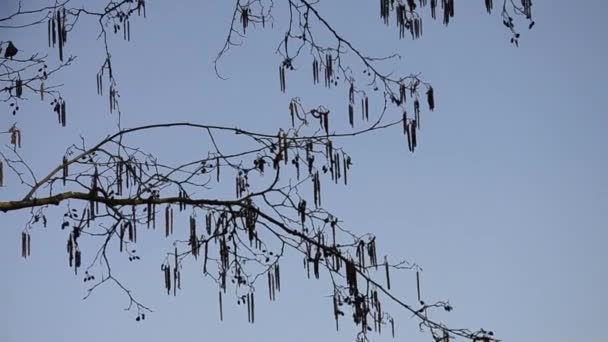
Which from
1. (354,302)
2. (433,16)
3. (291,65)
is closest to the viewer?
(433,16)

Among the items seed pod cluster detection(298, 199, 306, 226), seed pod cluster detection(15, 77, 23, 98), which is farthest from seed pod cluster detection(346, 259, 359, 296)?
seed pod cluster detection(15, 77, 23, 98)

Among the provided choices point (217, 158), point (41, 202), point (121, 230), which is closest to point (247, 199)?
point (217, 158)

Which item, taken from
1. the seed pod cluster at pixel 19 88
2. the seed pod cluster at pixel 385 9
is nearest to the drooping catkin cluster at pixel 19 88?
the seed pod cluster at pixel 19 88

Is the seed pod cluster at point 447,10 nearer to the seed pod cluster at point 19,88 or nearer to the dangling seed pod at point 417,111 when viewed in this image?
the dangling seed pod at point 417,111

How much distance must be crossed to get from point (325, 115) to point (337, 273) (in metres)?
Result: 0.95

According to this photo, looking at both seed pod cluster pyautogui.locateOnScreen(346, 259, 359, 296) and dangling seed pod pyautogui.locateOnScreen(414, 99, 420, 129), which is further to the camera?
dangling seed pod pyautogui.locateOnScreen(414, 99, 420, 129)

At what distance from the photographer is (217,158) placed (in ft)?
23.2

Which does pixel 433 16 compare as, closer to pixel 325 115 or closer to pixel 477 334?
pixel 325 115

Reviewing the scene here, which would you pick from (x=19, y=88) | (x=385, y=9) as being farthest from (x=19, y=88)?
(x=385, y=9)

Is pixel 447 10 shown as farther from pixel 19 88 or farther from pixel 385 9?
pixel 19 88

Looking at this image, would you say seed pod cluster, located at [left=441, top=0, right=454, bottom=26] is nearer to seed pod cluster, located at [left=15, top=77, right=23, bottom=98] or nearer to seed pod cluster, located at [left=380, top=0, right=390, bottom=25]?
seed pod cluster, located at [left=380, top=0, right=390, bottom=25]

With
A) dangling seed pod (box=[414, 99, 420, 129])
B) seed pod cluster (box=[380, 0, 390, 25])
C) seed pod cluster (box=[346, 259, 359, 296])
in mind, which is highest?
seed pod cluster (box=[380, 0, 390, 25])

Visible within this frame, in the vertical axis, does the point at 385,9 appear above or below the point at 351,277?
above

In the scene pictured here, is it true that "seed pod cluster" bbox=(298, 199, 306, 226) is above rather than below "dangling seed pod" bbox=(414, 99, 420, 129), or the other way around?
below
